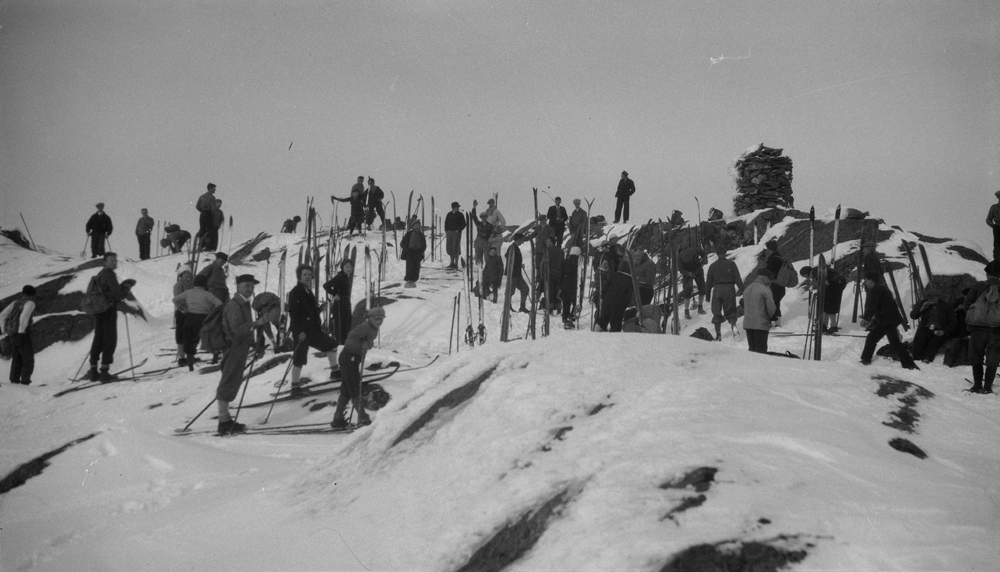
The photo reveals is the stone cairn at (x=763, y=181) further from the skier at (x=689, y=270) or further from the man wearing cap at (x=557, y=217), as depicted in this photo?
the skier at (x=689, y=270)

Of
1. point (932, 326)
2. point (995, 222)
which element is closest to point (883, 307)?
point (932, 326)

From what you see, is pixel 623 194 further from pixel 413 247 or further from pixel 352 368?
pixel 352 368

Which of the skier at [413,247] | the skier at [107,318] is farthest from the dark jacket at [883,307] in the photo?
the skier at [107,318]

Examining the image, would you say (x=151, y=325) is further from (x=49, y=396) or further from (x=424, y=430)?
(x=424, y=430)

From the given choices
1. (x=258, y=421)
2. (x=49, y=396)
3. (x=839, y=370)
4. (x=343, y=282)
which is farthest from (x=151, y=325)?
(x=839, y=370)

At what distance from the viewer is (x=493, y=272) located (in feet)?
43.8

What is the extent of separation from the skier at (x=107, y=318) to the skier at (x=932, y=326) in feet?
32.8

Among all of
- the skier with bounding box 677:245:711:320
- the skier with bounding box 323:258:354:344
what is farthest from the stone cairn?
the skier with bounding box 323:258:354:344

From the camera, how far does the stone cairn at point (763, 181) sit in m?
20.5

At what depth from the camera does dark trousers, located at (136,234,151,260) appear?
59.9 feet

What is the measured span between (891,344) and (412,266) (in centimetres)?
898

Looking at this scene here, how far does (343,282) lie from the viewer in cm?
920

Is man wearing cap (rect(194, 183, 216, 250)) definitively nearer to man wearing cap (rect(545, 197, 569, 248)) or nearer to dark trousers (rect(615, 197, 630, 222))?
man wearing cap (rect(545, 197, 569, 248))

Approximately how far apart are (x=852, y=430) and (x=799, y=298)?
1077cm
